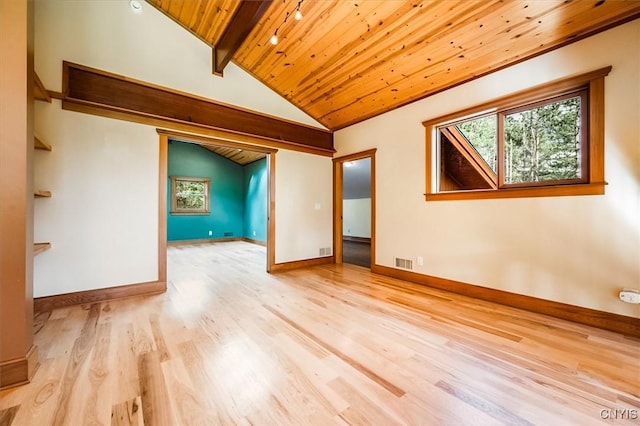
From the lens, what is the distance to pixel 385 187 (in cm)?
396

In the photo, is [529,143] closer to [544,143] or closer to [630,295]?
[544,143]

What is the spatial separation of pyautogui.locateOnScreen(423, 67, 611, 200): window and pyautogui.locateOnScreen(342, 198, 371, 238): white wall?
408 cm

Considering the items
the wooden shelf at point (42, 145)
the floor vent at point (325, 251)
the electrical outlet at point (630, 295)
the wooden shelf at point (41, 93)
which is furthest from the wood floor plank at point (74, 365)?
the electrical outlet at point (630, 295)

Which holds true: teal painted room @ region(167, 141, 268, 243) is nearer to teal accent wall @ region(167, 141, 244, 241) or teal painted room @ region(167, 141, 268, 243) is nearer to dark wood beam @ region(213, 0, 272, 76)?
teal accent wall @ region(167, 141, 244, 241)

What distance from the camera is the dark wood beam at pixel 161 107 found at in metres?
2.70

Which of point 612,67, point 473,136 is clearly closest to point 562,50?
point 612,67

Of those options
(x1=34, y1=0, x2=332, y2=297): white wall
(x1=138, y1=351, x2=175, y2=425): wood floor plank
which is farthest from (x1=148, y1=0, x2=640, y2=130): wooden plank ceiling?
(x1=138, y1=351, x2=175, y2=425): wood floor plank

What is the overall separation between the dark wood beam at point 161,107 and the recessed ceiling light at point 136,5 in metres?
0.99

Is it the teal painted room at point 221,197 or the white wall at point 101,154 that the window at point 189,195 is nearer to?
the teal painted room at point 221,197

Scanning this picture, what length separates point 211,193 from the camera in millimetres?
8078

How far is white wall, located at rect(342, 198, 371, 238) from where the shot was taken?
296 inches

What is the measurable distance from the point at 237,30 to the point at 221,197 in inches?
238

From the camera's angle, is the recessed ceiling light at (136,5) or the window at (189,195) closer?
the recessed ceiling light at (136,5)

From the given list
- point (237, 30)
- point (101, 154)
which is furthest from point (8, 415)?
point (237, 30)
